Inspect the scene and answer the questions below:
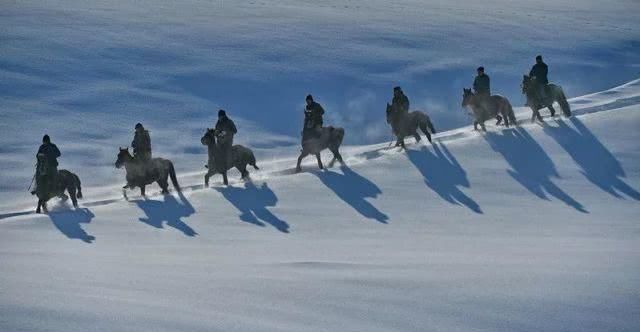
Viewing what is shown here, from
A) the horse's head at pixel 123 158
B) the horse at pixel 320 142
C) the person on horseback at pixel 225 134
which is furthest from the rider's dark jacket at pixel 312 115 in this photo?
the horse's head at pixel 123 158

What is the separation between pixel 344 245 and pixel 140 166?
596cm

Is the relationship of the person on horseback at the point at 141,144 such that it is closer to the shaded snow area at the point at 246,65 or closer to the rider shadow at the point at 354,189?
the shaded snow area at the point at 246,65

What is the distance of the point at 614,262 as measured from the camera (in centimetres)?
1505

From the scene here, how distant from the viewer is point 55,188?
2061cm

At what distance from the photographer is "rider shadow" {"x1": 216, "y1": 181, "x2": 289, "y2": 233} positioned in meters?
19.6

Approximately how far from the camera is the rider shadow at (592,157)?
21.9m

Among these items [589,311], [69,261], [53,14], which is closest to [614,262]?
[589,311]

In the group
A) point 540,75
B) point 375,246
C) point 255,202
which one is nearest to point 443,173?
point 255,202

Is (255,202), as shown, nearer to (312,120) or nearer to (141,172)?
(141,172)

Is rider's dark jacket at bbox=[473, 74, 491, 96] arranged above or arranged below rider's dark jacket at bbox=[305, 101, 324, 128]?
above

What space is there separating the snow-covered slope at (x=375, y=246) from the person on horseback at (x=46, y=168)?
560 mm

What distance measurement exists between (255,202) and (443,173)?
431 cm

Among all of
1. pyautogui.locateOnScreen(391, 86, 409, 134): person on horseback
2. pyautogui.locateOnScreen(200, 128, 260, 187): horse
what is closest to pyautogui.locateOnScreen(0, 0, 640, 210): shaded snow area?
pyautogui.locateOnScreen(200, 128, 260, 187): horse

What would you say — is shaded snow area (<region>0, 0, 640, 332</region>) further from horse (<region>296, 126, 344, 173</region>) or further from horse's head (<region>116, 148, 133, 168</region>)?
horse's head (<region>116, 148, 133, 168</region>)
